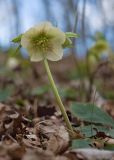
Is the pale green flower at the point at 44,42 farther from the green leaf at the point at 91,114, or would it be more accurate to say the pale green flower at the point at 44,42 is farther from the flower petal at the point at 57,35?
the green leaf at the point at 91,114

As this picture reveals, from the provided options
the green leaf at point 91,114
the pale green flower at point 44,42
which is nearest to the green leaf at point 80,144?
the green leaf at point 91,114

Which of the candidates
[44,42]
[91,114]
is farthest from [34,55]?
[91,114]

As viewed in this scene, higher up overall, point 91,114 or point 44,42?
point 44,42

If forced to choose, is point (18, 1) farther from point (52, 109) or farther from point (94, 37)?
point (52, 109)

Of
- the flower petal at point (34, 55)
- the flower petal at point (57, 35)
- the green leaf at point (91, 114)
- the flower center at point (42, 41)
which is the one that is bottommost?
→ the green leaf at point (91, 114)

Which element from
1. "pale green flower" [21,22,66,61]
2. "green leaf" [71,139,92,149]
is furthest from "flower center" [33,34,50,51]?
"green leaf" [71,139,92,149]

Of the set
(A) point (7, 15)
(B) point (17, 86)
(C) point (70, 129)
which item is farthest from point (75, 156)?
(A) point (7, 15)

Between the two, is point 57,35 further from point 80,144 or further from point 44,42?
point 80,144
